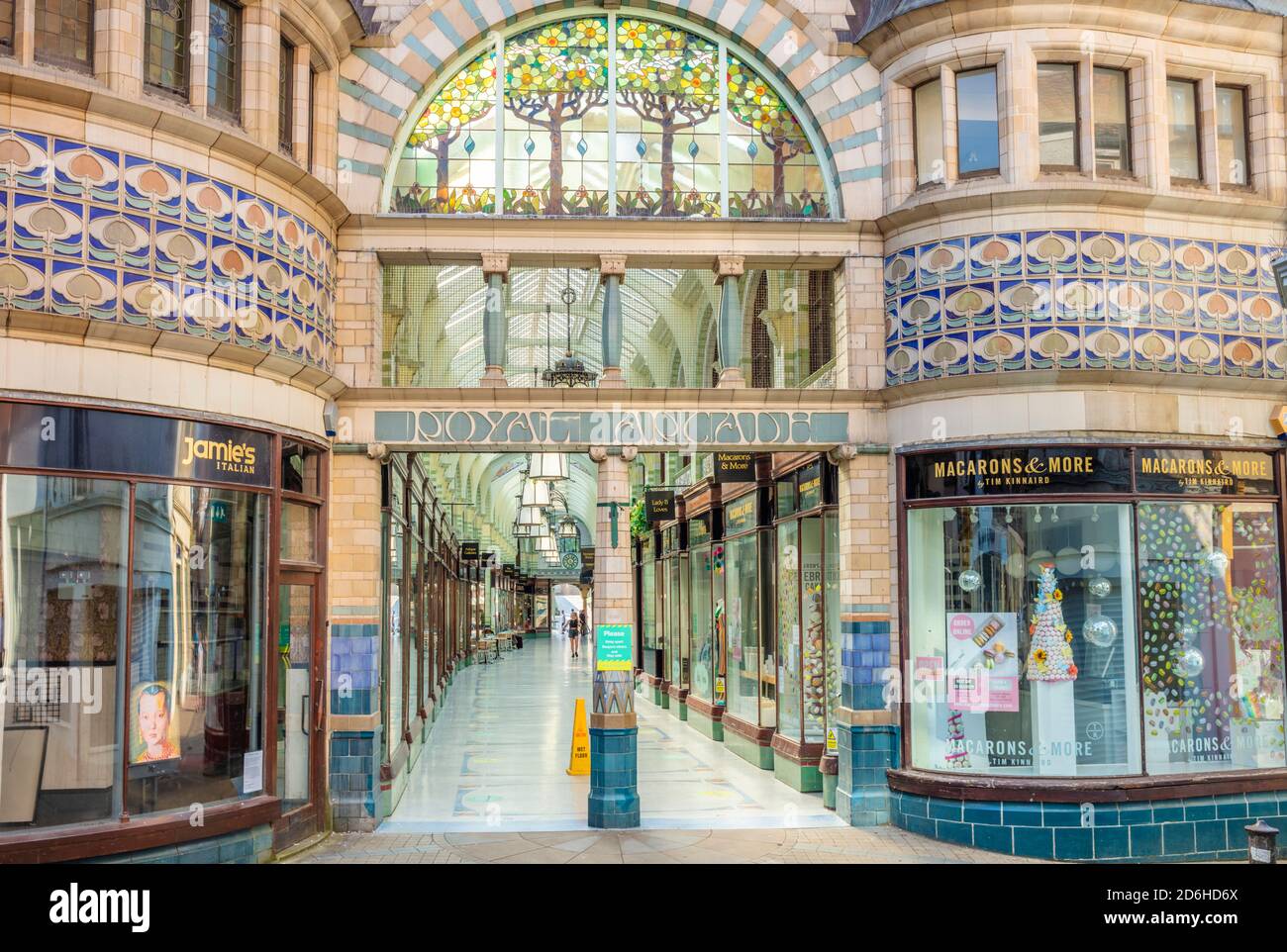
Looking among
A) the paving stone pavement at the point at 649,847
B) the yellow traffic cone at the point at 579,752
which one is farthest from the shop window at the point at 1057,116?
the yellow traffic cone at the point at 579,752

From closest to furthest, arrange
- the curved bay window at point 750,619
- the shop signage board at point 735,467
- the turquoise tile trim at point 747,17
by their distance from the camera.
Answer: the turquoise tile trim at point 747,17
the shop signage board at point 735,467
the curved bay window at point 750,619

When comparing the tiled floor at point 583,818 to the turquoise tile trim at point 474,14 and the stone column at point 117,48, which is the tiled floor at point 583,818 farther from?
the turquoise tile trim at point 474,14

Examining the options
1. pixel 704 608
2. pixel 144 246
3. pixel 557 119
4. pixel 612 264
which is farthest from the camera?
pixel 704 608

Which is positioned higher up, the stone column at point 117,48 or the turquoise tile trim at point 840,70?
the turquoise tile trim at point 840,70

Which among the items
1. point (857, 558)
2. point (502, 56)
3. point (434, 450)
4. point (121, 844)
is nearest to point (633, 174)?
point (502, 56)

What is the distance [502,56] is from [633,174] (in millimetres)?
1911

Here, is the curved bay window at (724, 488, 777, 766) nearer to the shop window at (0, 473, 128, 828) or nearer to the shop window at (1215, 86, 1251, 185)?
the shop window at (1215, 86, 1251, 185)

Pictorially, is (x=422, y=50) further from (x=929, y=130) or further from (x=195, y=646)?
(x=195, y=646)

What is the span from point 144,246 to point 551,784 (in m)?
8.12

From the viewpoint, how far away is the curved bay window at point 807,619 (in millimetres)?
12969

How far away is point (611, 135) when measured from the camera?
11969 millimetres

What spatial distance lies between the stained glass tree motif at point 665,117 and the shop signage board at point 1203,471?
5094mm

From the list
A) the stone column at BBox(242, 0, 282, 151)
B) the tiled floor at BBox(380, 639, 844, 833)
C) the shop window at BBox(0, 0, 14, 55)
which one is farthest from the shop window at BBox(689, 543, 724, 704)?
the shop window at BBox(0, 0, 14, 55)

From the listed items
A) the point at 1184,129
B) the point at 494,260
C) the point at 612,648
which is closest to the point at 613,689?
the point at 612,648
